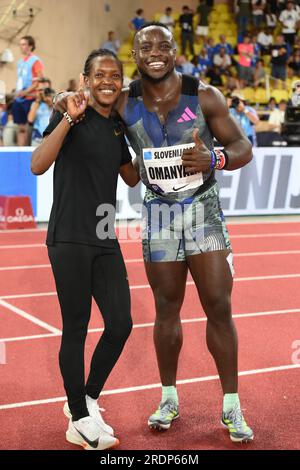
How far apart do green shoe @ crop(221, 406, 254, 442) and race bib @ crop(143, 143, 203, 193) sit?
4.01 ft

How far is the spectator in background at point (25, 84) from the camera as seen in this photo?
41.0ft

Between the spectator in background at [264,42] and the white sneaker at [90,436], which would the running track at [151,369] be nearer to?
the white sneaker at [90,436]

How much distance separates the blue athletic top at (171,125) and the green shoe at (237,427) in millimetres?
1182

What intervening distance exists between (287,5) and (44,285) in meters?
17.4

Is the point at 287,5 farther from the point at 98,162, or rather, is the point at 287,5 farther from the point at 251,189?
the point at 98,162

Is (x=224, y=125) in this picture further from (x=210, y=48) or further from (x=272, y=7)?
(x=272, y=7)

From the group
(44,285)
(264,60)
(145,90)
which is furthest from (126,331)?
(264,60)

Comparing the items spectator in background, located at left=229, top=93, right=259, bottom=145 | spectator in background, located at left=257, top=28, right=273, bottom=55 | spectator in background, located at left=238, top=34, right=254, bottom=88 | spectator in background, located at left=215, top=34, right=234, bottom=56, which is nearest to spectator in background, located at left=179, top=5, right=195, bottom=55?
spectator in background, located at left=215, top=34, right=234, bottom=56

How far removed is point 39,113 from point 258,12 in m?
12.4

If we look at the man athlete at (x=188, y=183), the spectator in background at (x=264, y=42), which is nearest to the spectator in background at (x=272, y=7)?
the spectator in background at (x=264, y=42)

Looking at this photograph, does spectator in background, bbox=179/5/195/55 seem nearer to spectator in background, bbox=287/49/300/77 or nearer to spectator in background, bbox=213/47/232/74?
spectator in background, bbox=213/47/232/74

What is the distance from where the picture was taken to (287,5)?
22.9 m

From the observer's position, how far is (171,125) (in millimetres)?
4039

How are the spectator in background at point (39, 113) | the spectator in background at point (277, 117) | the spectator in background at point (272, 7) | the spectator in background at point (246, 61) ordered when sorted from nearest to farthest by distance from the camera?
the spectator in background at point (39, 113) → the spectator in background at point (277, 117) → the spectator in background at point (246, 61) → the spectator in background at point (272, 7)
